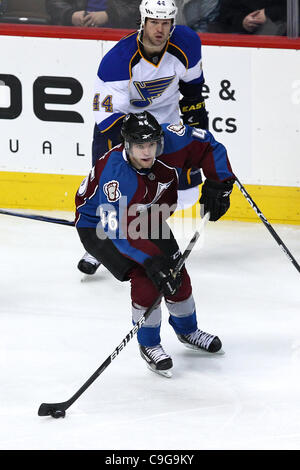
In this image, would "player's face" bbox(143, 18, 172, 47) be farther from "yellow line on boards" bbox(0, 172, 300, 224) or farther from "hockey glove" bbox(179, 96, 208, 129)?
"yellow line on boards" bbox(0, 172, 300, 224)

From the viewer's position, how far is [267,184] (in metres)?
4.95

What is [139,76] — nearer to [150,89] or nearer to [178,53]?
[150,89]

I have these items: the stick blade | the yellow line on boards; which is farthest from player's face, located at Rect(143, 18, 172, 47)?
the stick blade

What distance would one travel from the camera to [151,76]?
4164 mm

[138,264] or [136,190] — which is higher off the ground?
[136,190]

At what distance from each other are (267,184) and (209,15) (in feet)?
2.84

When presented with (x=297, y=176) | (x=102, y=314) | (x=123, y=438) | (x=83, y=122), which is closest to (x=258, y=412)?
(x=123, y=438)

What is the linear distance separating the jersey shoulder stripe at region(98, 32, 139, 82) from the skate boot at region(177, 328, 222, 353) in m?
1.15

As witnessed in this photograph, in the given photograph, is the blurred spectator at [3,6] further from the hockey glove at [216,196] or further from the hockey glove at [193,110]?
the hockey glove at [216,196]

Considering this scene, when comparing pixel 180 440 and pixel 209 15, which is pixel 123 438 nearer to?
pixel 180 440

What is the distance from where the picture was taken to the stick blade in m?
3.09

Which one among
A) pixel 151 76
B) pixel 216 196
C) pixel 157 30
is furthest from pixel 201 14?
pixel 216 196

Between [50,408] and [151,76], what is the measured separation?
161 cm

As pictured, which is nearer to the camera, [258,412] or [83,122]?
[258,412]
